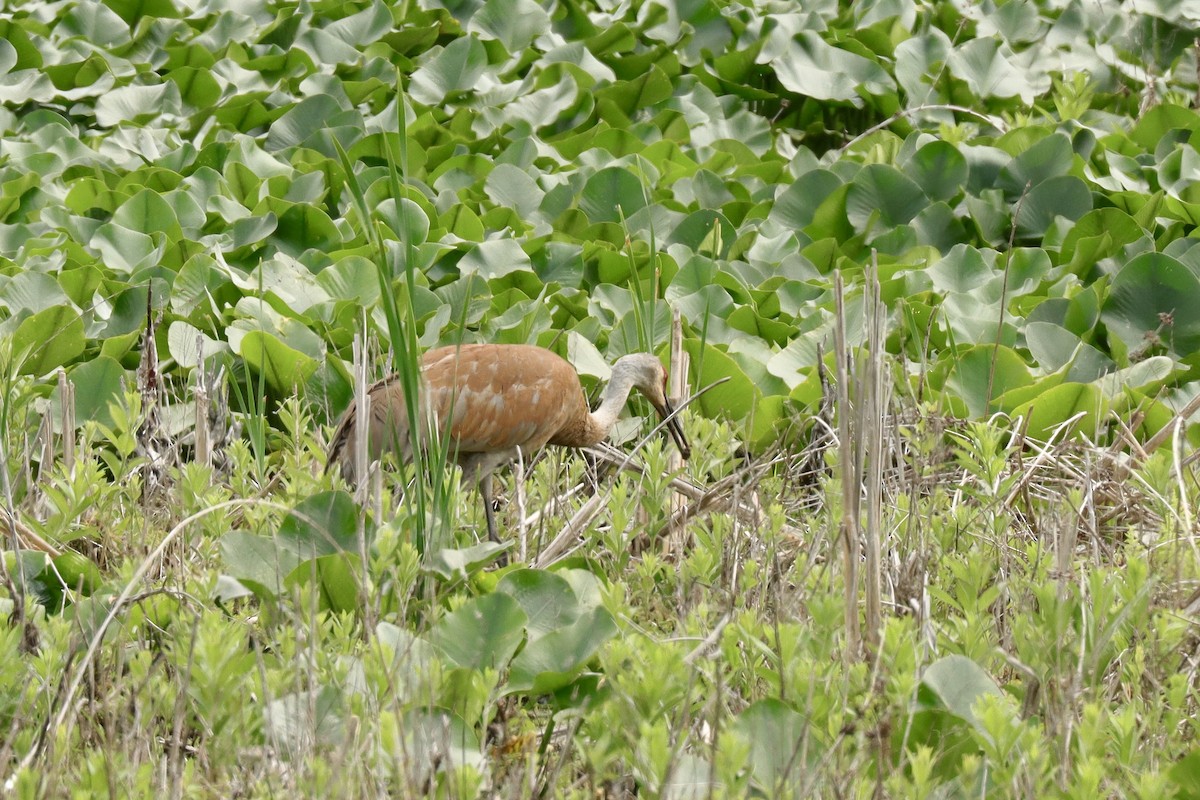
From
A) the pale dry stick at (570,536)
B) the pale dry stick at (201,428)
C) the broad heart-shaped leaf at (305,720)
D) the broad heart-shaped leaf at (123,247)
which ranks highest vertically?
the broad heart-shaped leaf at (305,720)

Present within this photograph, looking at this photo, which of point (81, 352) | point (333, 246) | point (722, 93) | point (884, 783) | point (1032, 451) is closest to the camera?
point (884, 783)

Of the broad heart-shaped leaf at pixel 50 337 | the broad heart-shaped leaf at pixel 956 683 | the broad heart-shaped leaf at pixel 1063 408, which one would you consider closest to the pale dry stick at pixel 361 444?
the broad heart-shaped leaf at pixel 956 683

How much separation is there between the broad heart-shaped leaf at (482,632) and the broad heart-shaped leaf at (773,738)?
444mm

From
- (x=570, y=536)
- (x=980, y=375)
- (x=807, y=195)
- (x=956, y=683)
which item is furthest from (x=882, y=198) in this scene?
(x=956, y=683)

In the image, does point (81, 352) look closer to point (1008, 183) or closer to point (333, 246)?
point (333, 246)

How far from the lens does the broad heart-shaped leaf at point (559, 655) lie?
8.11 ft

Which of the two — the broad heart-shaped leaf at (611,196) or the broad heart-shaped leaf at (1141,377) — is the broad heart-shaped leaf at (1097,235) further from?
the broad heart-shaped leaf at (611,196)

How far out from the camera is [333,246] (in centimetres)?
528

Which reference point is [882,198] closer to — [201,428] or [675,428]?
[675,428]

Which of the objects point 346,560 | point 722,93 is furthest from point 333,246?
point 346,560

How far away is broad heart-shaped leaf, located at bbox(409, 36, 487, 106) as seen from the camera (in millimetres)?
6438

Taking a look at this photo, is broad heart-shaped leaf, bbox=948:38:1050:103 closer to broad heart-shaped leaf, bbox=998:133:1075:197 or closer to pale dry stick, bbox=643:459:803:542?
broad heart-shaped leaf, bbox=998:133:1075:197

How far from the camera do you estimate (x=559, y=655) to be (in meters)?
2.52

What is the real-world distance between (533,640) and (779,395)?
1.97 meters
